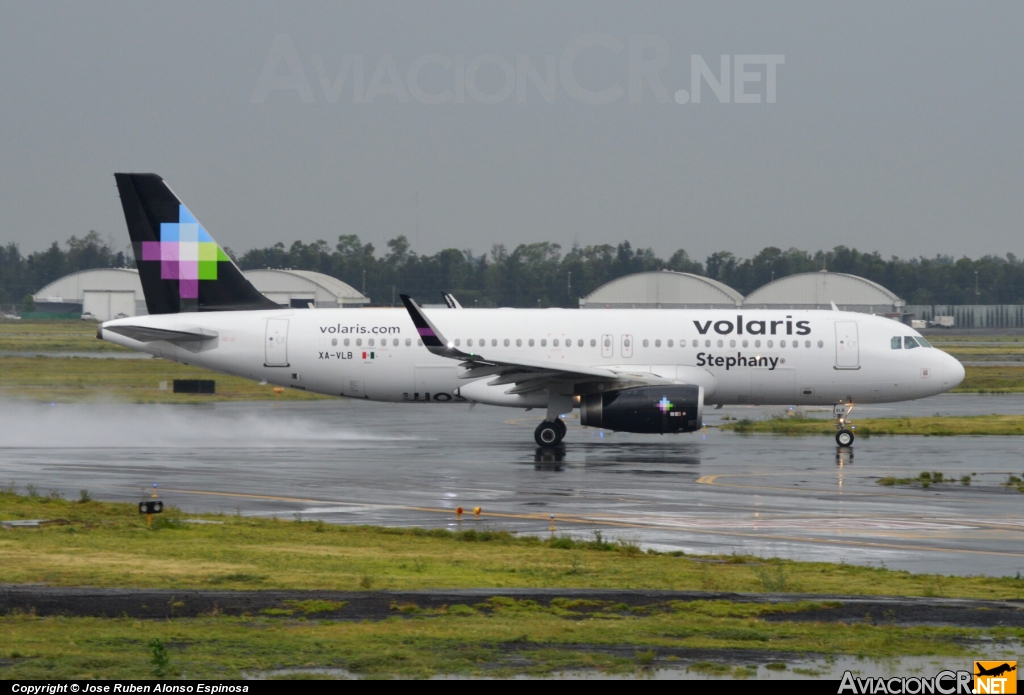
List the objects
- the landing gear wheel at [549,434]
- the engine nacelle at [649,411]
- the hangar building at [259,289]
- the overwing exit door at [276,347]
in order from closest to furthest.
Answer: the engine nacelle at [649,411], the landing gear wheel at [549,434], the overwing exit door at [276,347], the hangar building at [259,289]

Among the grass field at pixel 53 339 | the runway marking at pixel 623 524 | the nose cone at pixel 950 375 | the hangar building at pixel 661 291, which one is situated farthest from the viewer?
the hangar building at pixel 661 291

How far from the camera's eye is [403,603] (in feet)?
42.9

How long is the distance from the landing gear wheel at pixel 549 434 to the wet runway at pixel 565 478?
425 millimetres

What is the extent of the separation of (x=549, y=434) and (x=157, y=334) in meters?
11.5

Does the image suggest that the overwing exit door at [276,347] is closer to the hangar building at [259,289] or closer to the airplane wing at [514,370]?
the airplane wing at [514,370]

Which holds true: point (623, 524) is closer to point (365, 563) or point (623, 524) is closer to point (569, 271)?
point (365, 563)

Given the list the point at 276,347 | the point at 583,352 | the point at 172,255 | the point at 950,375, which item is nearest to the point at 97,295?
the point at 172,255

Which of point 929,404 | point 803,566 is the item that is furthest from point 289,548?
point 929,404

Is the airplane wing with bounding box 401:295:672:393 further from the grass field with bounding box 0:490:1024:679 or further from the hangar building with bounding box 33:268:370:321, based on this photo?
the hangar building with bounding box 33:268:370:321

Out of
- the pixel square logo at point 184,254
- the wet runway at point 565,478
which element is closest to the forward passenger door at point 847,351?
the wet runway at point 565,478

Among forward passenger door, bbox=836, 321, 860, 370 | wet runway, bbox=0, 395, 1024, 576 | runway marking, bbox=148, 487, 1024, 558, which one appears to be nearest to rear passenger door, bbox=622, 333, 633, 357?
wet runway, bbox=0, 395, 1024, 576

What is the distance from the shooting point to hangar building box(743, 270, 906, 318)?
125 m

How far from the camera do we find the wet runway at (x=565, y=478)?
1903 cm

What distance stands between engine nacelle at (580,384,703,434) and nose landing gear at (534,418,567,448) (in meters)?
1.15
